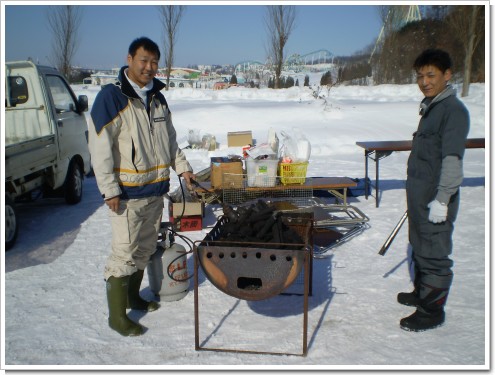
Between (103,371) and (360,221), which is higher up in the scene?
(360,221)

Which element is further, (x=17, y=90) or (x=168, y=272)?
(x=17, y=90)

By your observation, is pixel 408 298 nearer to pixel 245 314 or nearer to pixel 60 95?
pixel 245 314

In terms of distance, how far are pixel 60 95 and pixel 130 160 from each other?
4738 mm

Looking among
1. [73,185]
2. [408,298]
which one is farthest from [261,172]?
[73,185]

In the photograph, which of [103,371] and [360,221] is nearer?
[103,371]

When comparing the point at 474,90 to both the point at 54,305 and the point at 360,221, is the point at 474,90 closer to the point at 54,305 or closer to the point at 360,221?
the point at 360,221

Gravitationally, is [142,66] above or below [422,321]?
above

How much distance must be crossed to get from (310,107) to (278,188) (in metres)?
11.6

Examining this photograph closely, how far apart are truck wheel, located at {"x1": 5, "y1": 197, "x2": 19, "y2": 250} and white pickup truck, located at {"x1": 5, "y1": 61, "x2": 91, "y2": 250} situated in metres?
0.05

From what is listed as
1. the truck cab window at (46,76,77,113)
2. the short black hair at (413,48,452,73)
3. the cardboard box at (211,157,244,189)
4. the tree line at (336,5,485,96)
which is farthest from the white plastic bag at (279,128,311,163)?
the tree line at (336,5,485,96)

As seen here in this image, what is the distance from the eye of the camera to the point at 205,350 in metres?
3.20

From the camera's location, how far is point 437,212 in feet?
10.1

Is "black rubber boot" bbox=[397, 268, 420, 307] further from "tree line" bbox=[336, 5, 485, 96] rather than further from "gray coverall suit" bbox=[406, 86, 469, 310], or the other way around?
"tree line" bbox=[336, 5, 485, 96]

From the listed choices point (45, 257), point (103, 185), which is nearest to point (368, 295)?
point (103, 185)
